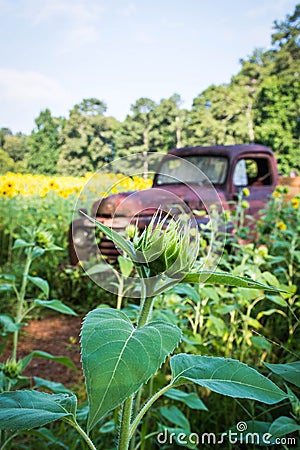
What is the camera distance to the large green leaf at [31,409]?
0.38m

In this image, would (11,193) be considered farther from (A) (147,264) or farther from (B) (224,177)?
(A) (147,264)

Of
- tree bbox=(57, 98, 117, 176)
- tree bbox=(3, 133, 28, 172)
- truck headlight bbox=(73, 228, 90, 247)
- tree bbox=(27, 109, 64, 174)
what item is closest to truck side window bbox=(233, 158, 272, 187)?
truck headlight bbox=(73, 228, 90, 247)

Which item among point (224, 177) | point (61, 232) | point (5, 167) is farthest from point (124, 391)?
point (5, 167)

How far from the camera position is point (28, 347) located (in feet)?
8.93

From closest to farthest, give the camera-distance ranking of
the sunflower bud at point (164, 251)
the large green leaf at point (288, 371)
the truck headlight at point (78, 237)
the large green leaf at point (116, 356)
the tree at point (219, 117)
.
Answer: the large green leaf at point (116, 356), the sunflower bud at point (164, 251), the large green leaf at point (288, 371), the truck headlight at point (78, 237), the tree at point (219, 117)

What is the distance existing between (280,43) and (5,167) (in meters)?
22.0

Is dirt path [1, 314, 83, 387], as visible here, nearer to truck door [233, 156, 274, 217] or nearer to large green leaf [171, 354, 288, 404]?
truck door [233, 156, 274, 217]

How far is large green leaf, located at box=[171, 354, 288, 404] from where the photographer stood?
418 mm

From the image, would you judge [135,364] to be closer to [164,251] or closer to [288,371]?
[164,251]

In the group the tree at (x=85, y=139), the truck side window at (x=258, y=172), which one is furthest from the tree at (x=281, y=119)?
the truck side window at (x=258, y=172)

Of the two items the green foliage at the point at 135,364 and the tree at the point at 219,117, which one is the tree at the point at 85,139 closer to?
the tree at the point at 219,117

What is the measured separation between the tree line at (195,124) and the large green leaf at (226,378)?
6.62 metres

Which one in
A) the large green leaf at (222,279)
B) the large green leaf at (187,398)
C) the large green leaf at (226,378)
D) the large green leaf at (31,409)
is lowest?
the large green leaf at (187,398)

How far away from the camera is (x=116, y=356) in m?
0.35
